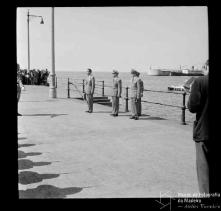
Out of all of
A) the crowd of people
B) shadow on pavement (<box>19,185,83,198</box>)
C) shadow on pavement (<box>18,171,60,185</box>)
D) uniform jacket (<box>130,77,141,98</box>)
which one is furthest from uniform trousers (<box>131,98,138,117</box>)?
the crowd of people

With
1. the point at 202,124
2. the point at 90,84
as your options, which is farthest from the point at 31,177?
the point at 90,84

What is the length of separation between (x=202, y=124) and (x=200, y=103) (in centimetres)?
25

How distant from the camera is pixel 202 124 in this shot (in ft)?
13.5

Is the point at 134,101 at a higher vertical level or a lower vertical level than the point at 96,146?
higher

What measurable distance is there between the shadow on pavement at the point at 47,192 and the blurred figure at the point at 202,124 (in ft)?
5.59

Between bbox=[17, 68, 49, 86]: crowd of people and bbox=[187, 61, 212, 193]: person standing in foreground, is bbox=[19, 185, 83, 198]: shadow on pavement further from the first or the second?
bbox=[17, 68, 49, 86]: crowd of people

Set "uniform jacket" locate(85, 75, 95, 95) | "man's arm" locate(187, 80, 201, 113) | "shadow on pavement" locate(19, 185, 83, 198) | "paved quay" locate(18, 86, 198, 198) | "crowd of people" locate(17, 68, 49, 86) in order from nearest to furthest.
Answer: "man's arm" locate(187, 80, 201, 113)
"shadow on pavement" locate(19, 185, 83, 198)
"paved quay" locate(18, 86, 198, 198)
"uniform jacket" locate(85, 75, 95, 95)
"crowd of people" locate(17, 68, 49, 86)

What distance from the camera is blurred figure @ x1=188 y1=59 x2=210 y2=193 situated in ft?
13.2

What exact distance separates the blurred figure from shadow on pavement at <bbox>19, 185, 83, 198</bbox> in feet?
5.59

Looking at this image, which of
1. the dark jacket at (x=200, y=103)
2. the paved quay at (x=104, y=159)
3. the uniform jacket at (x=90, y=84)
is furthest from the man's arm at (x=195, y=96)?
the uniform jacket at (x=90, y=84)
